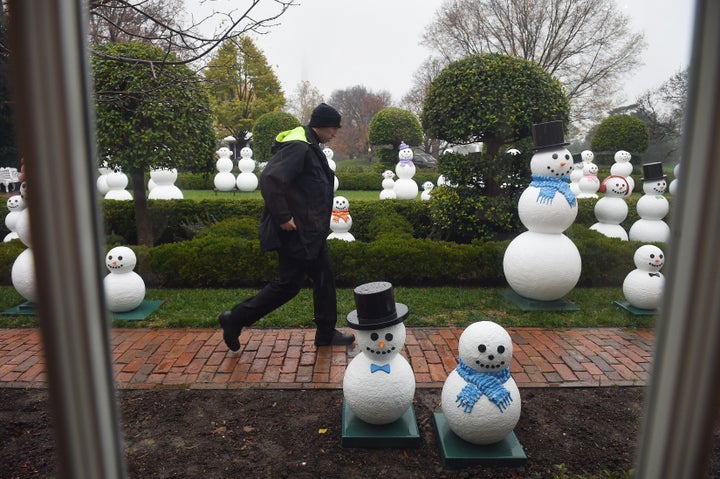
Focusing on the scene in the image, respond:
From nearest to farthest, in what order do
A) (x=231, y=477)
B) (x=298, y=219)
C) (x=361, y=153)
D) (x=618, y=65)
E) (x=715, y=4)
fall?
1. (x=715, y=4)
2. (x=231, y=477)
3. (x=298, y=219)
4. (x=618, y=65)
5. (x=361, y=153)

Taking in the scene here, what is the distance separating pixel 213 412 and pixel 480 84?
551cm

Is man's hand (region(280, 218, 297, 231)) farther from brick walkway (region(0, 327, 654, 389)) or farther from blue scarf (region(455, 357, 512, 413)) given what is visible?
blue scarf (region(455, 357, 512, 413))

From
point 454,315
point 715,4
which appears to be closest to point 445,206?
point 454,315

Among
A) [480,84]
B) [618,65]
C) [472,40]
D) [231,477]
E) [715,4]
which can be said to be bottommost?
[231,477]

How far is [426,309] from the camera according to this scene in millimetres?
5453

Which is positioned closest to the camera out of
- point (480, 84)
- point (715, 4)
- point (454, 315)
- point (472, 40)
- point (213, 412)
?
point (715, 4)

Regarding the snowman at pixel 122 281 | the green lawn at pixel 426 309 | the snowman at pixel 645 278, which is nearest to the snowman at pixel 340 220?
the green lawn at pixel 426 309

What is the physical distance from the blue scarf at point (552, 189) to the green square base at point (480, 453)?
2930 mm

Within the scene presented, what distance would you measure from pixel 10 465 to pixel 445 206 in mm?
6081

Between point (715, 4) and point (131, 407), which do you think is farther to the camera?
point (131, 407)

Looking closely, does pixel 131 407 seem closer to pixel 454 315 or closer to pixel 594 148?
pixel 454 315

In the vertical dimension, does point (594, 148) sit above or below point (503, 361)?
above

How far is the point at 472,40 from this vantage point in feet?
87.4

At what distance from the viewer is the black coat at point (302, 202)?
3875mm
